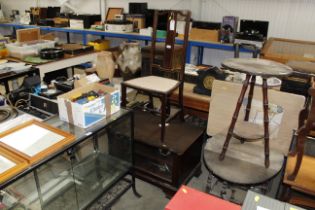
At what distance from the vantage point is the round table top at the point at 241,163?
1592 mm

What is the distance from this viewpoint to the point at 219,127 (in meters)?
2.07

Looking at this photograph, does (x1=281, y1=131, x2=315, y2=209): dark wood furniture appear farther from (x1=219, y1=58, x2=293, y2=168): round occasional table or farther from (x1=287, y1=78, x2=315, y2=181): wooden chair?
(x1=219, y1=58, x2=293, y2=168): round occasional table

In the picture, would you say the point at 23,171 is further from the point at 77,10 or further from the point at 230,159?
the point at 77,10

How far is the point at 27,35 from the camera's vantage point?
3109 mm

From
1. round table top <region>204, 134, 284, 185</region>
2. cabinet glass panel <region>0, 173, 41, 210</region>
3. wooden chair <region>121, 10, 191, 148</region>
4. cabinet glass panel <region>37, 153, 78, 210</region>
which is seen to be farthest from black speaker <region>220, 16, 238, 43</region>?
cabinet glass panel <region>0, 173, 41, 210</region>

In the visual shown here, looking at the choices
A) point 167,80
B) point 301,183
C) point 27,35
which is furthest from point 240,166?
point 27,35

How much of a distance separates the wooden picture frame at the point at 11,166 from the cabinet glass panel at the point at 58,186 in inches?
11.4

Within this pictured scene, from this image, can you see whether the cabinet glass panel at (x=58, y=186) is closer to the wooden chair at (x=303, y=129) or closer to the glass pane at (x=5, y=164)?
the glass pane at (x=5, y=164)

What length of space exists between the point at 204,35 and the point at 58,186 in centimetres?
253

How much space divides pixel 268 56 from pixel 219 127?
1.19 metres

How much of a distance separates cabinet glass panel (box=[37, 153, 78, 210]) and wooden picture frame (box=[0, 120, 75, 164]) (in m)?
0.18

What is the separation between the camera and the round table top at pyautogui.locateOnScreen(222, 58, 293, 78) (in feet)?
4.32

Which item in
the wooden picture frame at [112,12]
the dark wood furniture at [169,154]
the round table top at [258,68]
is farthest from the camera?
the wooden picture frame at [112,12]

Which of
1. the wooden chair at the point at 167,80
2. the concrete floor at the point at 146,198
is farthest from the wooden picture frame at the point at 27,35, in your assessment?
the concrete floor at the point at 146,198
